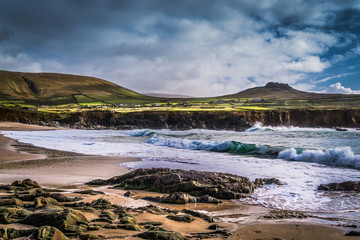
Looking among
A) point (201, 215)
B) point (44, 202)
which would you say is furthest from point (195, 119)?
point (44, 202)

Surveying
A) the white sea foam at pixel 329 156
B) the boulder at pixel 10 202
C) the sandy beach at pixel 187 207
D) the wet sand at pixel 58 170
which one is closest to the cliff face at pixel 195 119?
the white sea foam at pixel 329 156

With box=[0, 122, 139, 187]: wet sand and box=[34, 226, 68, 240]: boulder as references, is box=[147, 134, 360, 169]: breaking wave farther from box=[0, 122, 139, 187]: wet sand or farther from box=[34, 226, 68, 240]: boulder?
box=[34, 226, 68, 240]: boulder

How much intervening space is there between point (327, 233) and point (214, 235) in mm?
2299

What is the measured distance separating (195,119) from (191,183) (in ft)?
185

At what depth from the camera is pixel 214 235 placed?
16.5 feet

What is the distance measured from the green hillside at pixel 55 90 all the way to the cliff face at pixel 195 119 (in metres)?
60.4

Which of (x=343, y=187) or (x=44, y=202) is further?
(x=343, y=187)

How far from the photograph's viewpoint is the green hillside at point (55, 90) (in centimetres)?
13624

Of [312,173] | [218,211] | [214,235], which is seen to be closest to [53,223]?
[214,235]

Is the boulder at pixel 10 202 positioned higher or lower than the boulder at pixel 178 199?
higher

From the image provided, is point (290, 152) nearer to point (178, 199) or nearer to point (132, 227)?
point (178, 199)

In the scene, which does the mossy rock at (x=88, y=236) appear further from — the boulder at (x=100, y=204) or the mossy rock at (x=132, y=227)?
the boulder at (x=100, y=204)

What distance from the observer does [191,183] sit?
891cm

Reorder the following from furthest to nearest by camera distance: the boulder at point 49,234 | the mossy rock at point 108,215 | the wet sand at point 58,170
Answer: the wet sand at point 58,170
the mossy rock at point 108,215
the boulder at point 49,234
